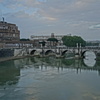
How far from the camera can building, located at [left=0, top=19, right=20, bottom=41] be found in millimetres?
58681

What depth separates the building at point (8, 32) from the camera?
193ft

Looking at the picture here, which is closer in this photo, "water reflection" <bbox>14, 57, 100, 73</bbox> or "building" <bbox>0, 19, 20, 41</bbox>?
"water reflection" <bbox>14, 57, 100, 73</bbox>

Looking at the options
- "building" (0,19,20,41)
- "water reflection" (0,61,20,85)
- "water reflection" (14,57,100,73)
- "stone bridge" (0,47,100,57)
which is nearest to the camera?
"water reflection" (0,61,20,85)

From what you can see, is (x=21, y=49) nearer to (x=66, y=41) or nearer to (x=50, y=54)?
(x=50, y=54)

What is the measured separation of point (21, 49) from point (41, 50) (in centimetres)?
514

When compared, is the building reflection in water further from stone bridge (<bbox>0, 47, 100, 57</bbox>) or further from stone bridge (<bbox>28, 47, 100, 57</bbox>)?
stone bridge (<bbox>0, 47, 100, 57</bbox>)

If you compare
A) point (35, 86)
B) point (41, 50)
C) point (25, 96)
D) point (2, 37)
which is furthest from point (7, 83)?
point (2, 37)

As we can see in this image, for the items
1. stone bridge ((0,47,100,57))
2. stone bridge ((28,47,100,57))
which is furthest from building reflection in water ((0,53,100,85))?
stone bridge ((0,47,100,57))

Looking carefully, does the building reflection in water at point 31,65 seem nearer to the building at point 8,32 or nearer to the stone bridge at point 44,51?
the stone bridge at point 44,51

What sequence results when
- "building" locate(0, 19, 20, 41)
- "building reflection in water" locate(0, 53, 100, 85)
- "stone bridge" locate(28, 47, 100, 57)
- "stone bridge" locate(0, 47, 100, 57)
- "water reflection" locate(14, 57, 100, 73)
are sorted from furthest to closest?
"building" locate(0, 19, 20, 41), "stone bridge" locate(0, 47, 100, 57), "stone bridge" locate(28, 47, 100, 57), "water reflection" locate(14, 57, 100, 73), "building reflection in water" locate(0, 53, 100, 85)

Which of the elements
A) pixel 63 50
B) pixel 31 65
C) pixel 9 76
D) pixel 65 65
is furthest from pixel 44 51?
pixel 9 76

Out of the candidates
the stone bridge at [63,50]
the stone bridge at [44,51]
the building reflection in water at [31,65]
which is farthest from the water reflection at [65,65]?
the stone bridge at [44,51]

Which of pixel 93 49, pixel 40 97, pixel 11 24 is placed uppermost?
pixel 11 24

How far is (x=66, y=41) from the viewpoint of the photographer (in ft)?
221
